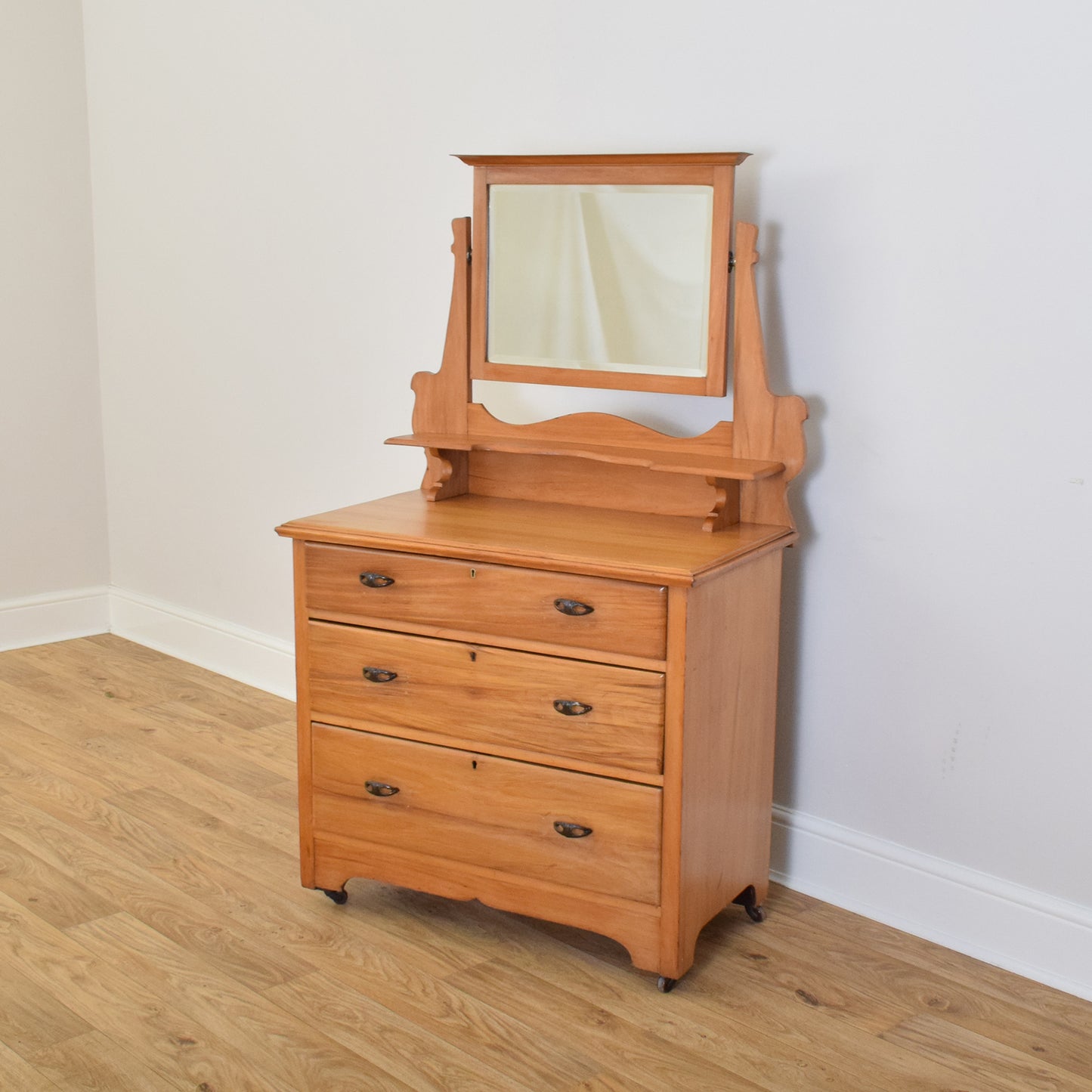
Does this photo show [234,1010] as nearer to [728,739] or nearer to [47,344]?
[728,739]

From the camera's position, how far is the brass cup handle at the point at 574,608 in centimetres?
191

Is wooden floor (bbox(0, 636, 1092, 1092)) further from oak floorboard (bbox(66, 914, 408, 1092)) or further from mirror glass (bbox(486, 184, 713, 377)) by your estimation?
mirror glass (bbox(486, 184, 713, 377))

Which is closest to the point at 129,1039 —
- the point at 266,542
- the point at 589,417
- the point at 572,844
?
the point at 572,844

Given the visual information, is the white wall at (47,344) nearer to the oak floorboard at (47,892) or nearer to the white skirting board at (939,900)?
the oak floorboard at (47,892)

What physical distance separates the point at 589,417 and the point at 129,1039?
4.08 feet

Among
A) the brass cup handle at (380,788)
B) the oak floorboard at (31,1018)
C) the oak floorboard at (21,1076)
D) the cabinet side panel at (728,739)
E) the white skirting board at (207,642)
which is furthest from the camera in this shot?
the white skirting board at (207,642)

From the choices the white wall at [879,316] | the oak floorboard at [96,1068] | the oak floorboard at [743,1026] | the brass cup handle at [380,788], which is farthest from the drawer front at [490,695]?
the oak floorboard at [96,1068]

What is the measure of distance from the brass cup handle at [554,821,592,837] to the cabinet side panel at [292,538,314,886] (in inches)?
19.1

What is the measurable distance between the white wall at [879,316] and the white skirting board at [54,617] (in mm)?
1314

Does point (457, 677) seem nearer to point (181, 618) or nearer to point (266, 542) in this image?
point (266, 542)

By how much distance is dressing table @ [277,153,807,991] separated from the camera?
1.92 meters

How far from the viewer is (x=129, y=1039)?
1811 millimetres

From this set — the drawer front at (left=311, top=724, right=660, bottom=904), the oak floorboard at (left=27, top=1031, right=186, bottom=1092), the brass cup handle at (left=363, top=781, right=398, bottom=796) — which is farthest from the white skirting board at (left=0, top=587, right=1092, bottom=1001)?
the oak floorboard at (left=27, top=1031, right=186, bottom=1092)

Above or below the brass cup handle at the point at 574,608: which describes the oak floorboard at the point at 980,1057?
below
